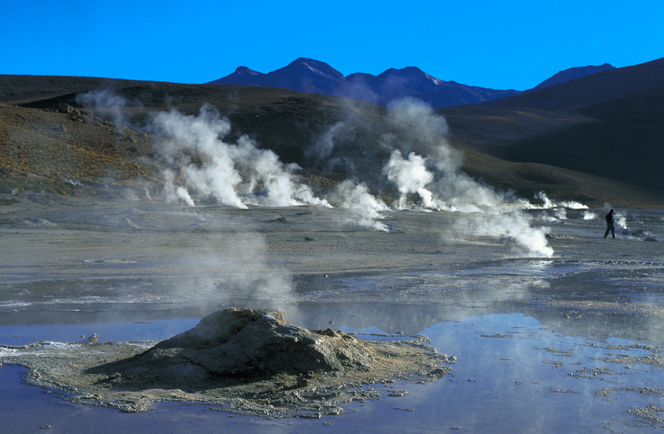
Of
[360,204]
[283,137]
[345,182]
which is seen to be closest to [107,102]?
[283,137]

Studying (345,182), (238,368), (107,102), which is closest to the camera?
(238,368)

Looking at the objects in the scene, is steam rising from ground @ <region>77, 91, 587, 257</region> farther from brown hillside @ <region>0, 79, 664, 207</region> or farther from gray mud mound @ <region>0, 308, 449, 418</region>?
gray mud mound @ <region>0, 308, 449, 418</region>

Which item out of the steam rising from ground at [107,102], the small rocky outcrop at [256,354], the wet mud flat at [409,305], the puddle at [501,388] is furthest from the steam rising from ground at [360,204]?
the steam rising from ground at [107,102]

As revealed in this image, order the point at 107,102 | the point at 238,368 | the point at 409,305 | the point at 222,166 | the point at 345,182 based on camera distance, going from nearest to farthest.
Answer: the point at 238,368
the point at 409,305
the point at 222,166
the point at 345,182
the point at 107,102

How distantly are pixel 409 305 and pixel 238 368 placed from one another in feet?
15.5

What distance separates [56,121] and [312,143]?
28011 millimetres

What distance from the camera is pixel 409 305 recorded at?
32.5ft

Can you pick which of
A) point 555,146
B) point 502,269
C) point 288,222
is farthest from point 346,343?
point 555,146

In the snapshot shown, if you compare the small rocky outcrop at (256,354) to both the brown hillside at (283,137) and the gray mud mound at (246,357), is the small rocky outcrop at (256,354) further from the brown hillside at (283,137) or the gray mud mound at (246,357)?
the brown hillside at (283,137)

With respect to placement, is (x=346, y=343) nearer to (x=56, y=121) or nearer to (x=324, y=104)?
(x=56, y=121)

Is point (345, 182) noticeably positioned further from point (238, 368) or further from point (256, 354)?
point (238, 368)

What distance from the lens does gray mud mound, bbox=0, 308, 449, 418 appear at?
5.23 meters

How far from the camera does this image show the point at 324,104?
258 ft

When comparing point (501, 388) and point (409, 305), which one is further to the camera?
point (409, 305)
